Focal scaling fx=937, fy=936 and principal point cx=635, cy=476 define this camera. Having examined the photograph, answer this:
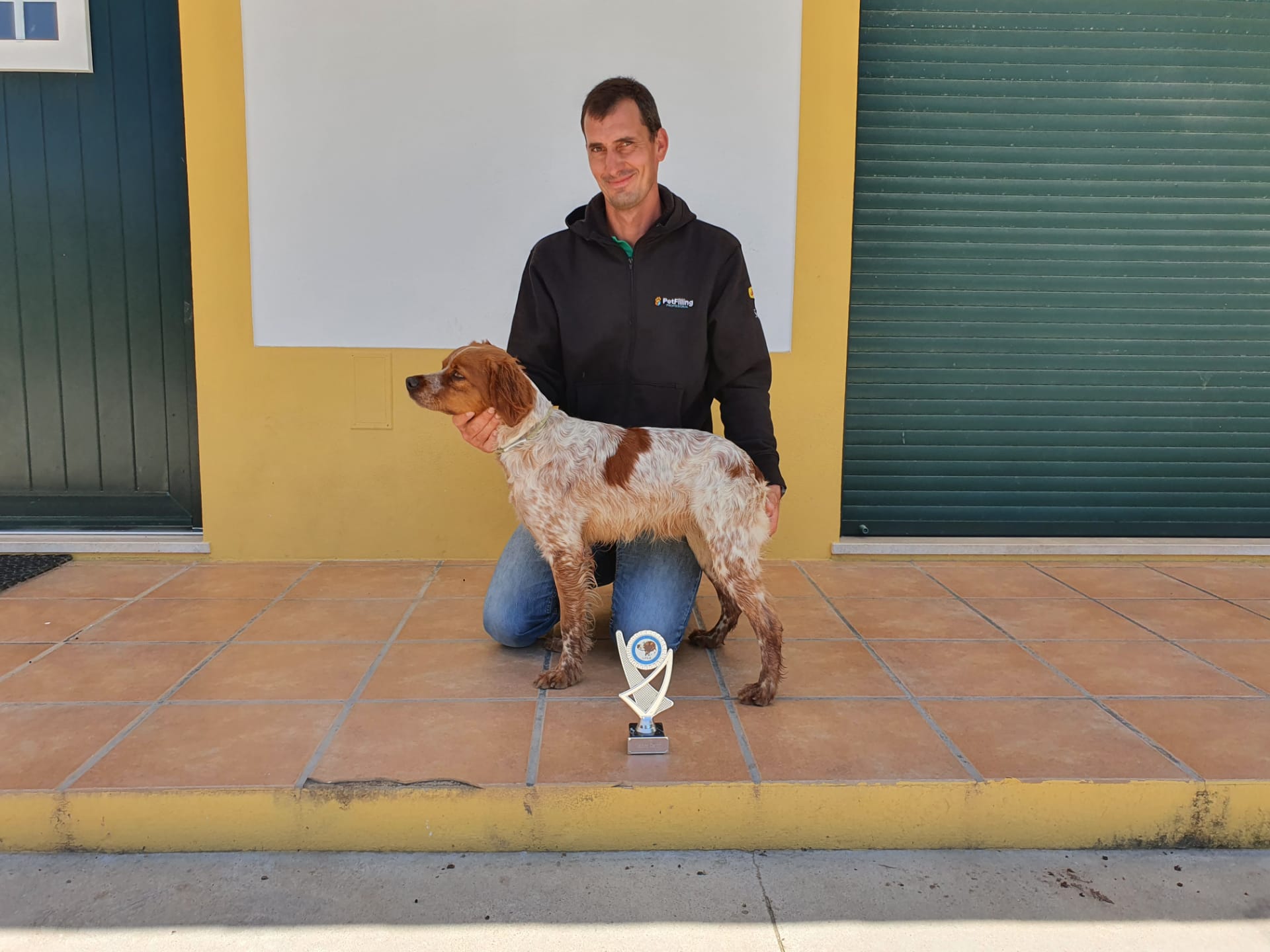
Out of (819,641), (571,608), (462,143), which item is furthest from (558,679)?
(462,143)

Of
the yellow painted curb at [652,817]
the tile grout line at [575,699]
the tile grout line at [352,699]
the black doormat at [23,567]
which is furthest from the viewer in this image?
the black doormat at [23,567]

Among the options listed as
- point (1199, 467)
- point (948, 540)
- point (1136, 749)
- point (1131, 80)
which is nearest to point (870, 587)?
point (948, 540)

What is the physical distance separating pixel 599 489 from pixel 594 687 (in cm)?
68

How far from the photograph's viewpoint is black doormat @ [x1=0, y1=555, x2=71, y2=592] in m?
4.43

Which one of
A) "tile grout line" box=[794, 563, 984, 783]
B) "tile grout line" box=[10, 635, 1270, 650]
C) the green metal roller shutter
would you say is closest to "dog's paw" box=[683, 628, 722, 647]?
"tile grout line" box=[10, 635, 1270, 650]

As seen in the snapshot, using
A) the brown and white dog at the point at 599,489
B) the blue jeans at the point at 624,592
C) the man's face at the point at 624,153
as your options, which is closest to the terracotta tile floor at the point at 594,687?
the blue jeans at the point at 624,592

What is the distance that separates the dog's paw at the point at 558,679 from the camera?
10.5 ft

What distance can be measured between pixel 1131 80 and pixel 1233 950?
4.37 metres

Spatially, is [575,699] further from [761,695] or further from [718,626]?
[718,626]

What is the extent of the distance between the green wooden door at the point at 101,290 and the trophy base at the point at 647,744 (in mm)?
3367

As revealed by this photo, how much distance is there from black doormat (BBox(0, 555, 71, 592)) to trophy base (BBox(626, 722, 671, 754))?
329 cm

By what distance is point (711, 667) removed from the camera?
3.43 m

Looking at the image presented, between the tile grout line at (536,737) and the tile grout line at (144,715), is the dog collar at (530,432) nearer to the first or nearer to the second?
the tile grout line at (536,737)

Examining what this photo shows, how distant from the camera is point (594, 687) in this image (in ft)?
10.5
